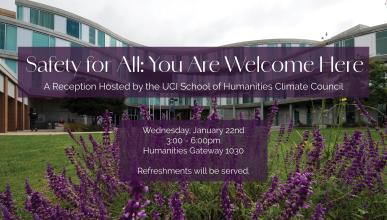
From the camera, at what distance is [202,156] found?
10.9 feet

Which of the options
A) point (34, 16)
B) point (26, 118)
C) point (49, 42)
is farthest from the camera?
point (34, 16)

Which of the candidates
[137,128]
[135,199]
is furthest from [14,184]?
[135,199]

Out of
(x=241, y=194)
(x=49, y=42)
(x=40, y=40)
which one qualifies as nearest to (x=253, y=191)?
(x=241, y=194)

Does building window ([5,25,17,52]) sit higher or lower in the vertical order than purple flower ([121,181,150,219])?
higher

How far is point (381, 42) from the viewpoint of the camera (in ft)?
138

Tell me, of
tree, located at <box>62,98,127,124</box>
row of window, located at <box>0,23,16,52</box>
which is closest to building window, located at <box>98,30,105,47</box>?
tree, located at <box>62,98,127,124</box>

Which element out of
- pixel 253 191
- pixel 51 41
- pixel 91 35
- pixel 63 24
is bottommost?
pixel 253 191

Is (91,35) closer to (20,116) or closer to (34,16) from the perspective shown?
(34,16)

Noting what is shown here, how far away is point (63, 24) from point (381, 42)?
1499 inches

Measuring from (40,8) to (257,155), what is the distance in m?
52.9

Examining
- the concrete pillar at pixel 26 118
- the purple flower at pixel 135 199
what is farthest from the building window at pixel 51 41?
the purple flower at pixel 135 199

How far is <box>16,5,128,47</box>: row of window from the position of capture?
50.1 meters

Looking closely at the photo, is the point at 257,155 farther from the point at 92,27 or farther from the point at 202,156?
the point at 92,27

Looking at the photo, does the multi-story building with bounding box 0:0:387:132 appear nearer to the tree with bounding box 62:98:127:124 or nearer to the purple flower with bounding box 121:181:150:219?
the tree with bounding box 62:98:127:124
